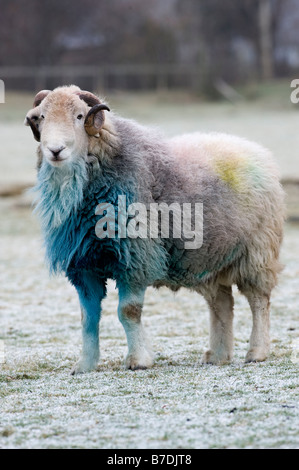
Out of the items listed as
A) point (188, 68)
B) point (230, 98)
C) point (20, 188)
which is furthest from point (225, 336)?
point (188, 68)

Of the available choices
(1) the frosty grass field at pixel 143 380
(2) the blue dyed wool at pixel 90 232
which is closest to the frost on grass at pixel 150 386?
(1) the frosty grass field at pixel 143 380

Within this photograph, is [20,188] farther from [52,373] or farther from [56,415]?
[56,415]

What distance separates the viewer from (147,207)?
5664 millimetres

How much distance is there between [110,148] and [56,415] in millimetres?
1893

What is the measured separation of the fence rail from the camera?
3678 cm

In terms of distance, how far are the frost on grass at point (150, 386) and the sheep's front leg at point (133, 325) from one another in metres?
0.11

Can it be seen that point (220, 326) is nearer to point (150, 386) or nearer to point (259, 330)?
point (259, 330)

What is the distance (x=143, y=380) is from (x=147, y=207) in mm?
1098

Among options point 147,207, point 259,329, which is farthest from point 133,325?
point 259,329

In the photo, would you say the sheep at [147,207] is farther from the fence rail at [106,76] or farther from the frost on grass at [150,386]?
the fence rail at [106,76]

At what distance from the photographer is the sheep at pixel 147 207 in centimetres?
560

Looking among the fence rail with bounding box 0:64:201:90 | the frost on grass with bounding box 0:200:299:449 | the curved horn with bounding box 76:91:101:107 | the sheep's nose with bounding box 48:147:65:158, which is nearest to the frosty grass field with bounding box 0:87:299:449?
the frost on grass with bounding box 0:200:299:449

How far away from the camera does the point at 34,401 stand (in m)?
4.87

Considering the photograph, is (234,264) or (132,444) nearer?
(132,444)
